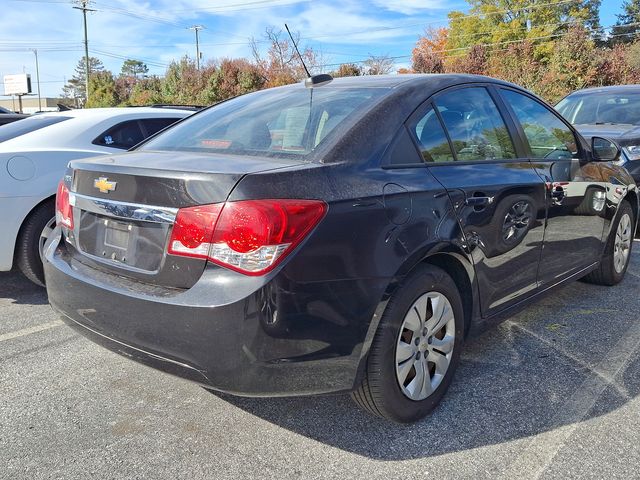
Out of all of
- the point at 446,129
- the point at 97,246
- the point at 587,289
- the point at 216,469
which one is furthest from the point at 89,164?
the point at 587,289

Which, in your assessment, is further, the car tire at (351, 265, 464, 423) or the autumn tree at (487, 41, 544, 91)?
the autumn tree at (487, 41, 544, 91)

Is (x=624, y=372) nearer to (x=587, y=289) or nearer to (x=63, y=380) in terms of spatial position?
(x=587, y=289)

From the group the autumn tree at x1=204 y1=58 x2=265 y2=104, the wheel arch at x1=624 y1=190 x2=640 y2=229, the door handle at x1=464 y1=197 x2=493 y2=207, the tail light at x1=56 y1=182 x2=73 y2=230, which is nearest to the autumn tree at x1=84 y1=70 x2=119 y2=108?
the autumn tree at x1=204 y1=58 x2=265 y2=104

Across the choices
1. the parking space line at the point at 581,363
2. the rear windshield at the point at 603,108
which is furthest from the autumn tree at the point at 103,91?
the parking space line at the point at 581,363

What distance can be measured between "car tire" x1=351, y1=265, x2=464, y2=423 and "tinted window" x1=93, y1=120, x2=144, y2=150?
3.48 metres

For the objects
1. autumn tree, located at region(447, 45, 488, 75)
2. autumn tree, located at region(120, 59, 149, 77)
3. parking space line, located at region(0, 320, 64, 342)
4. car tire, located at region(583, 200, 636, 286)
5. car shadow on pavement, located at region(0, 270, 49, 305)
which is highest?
autumn tree, located at region(120, 59, 149, 77)

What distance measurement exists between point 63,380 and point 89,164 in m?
1.22

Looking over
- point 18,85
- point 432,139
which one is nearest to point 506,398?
point 432,139

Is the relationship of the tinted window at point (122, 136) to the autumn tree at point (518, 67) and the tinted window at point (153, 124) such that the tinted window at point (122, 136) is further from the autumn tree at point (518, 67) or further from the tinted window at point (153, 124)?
the autumn tree at point (518, 67)

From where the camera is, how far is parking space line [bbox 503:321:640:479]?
2275 millimetres

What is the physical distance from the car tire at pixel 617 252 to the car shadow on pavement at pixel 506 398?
0.67 meters

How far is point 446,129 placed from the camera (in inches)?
112

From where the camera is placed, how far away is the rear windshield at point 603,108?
703 cm

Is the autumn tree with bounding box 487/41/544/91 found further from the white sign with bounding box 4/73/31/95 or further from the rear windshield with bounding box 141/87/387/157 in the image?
the white sign with bounding box 4/73/31/95
